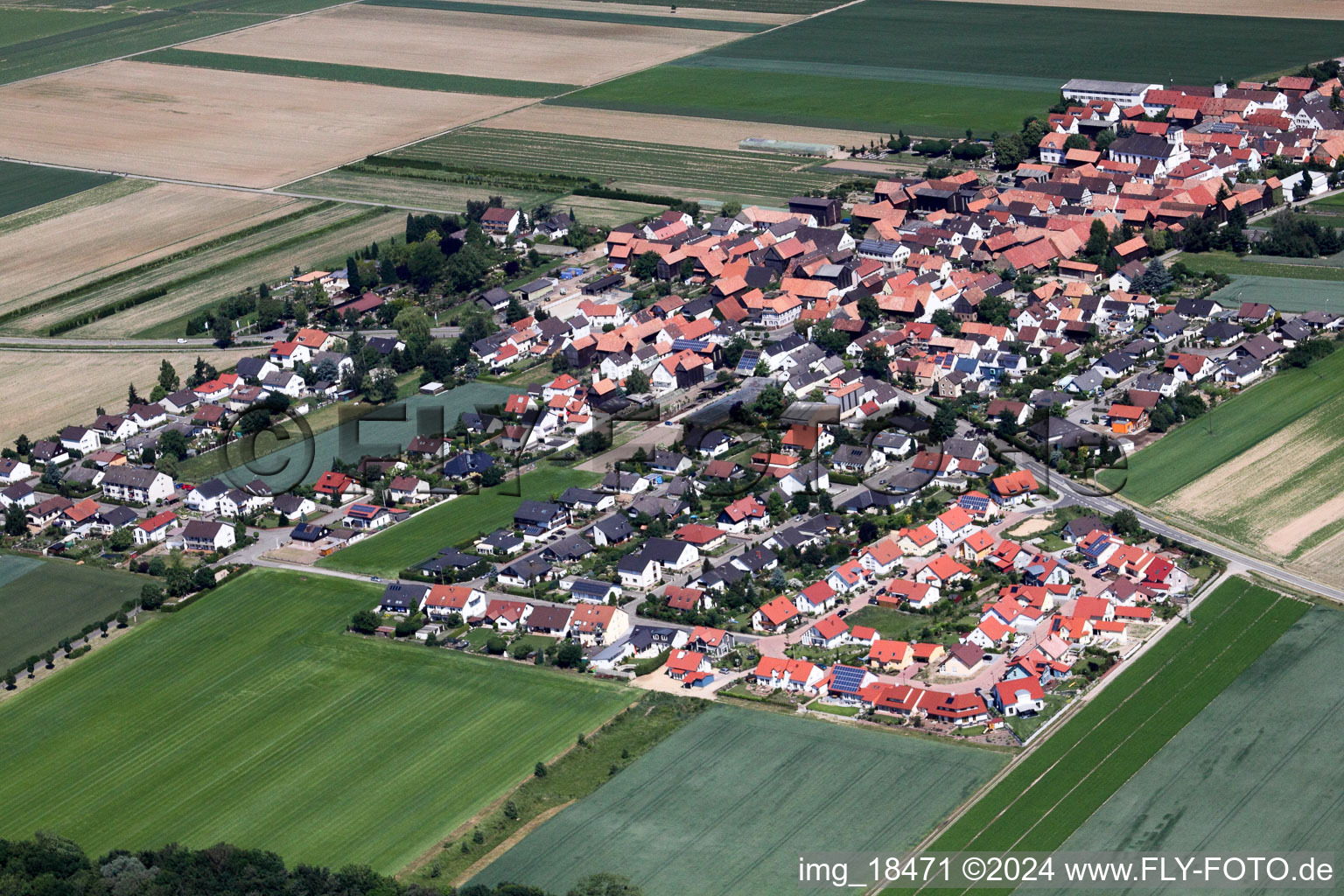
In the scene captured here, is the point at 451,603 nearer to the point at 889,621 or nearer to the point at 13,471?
the point at 889,621

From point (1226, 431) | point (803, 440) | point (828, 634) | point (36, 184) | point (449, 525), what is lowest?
point (449, 525)

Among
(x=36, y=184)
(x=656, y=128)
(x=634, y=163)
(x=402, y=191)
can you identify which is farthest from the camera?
(x=656, y=128)

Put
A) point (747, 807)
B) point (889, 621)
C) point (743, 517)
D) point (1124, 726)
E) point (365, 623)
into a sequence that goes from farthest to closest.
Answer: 1. point (743, 517)
2. point (365, 623)
3. point (889, 621)
4. point (1124, 726)
5. point (747, 807)

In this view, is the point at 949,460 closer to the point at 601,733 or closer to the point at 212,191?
the point at 601,733

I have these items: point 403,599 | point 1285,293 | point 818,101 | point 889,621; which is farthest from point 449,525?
point 818,101

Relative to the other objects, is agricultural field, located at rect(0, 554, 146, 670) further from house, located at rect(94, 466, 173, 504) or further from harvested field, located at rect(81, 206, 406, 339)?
harvested field, located at rect(81, 206, 406, 339)

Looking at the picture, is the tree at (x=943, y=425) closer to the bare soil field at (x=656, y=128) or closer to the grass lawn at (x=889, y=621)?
the grass lawn at (x=889, y=621)
